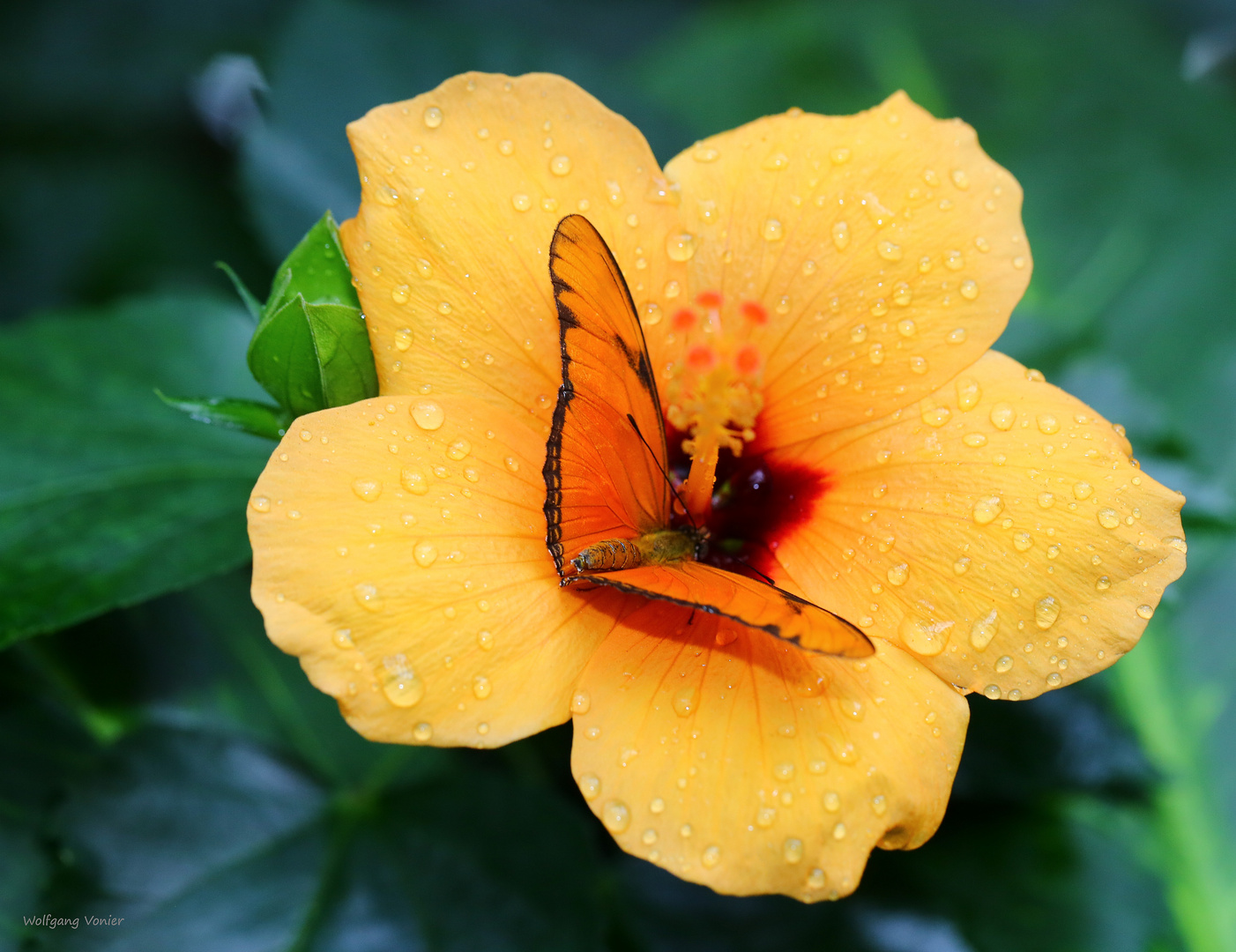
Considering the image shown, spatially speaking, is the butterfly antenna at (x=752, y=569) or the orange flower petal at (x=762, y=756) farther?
the butterfly antenna at (x=752, y=569)

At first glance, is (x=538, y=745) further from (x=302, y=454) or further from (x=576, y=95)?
(x=576, y=95)

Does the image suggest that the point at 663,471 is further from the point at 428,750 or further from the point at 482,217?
the point at 428,750

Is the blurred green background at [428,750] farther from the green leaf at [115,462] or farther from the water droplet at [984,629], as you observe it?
the water droplet at [984,629]

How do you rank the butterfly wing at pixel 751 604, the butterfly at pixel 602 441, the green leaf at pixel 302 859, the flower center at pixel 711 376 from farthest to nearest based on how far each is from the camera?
the green leaf at pixel 302 859, the flower center at pixel 711 376, the butterfly at pixel 602 441, the butterfly wing at pixel 751 604

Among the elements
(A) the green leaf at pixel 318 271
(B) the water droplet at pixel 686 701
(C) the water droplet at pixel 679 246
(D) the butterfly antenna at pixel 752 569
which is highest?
(C) the water droplet at pixel 679 246

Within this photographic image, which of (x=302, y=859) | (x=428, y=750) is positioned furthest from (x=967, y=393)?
(x=302, y=859)

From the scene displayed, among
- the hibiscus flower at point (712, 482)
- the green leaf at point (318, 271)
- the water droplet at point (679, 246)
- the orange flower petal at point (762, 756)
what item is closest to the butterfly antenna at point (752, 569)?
the hibiscus flower at point (712, 482)

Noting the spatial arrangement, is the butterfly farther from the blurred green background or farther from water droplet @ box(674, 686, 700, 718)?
the blurred green background
